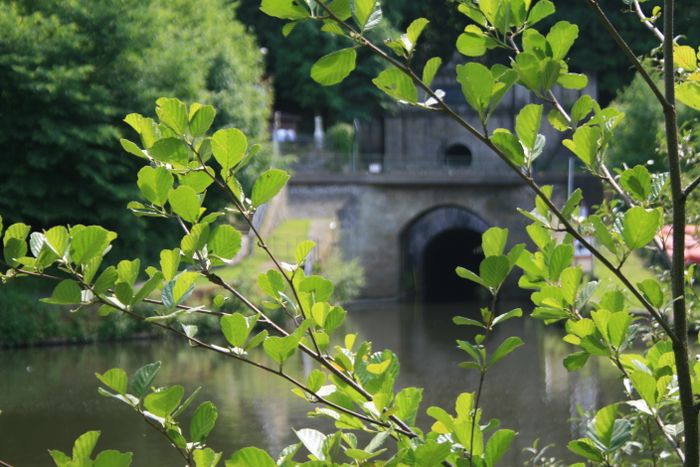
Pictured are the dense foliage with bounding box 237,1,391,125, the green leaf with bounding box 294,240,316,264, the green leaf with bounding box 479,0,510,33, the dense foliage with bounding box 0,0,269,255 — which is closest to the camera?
the green leaf with bounding box 479,0,510,33

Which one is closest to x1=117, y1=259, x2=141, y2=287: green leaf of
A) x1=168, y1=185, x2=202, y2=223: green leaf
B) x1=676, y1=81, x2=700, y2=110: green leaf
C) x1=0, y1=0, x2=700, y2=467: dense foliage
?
x1=0, y1=0, x2=700, y2=467: dense foliage

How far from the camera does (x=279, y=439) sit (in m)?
11.8

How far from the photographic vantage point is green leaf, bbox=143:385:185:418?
6.68 ft

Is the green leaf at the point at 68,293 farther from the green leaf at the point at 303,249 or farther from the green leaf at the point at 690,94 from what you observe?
the green leaf at the point at 690,94

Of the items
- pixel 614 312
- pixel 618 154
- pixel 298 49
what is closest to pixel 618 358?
pixel 614 312

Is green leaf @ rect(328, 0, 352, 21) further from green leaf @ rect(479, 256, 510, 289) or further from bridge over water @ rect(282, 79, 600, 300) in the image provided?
bridge over water @ rect(282, 79, 600, 300)

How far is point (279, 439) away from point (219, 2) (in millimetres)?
18470

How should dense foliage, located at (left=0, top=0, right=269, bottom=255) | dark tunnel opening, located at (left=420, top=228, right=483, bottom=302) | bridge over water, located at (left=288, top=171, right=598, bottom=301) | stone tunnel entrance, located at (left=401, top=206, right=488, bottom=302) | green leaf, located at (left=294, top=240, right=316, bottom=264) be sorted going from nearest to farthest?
green leaf, located at (left=294, top=240, right=316, bottom=264) → dense foliage, located at (left=0, top=0, right=269, bottom=255) → bridge over water, located at (left=288, top=171, right=598, bottom=301) → stone tunnel entrance, located at (left=401, top=206, right=488, bottom=302) → dark tunnel opening, located at (left=420, top=228, right=483, bottom=302)

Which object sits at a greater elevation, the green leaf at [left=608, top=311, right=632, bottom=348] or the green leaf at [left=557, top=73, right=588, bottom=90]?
the green leaf at [left=557, top=73, right=588, bottom=90]

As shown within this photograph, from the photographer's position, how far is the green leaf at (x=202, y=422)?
204cm

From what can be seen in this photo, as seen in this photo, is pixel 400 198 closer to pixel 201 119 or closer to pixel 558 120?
pixel 558 120

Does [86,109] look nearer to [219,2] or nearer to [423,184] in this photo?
[219,2]

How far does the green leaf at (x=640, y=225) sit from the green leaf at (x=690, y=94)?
26 centimetres

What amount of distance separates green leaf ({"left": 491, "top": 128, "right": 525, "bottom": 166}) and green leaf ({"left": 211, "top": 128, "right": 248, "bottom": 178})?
1.49 ft
